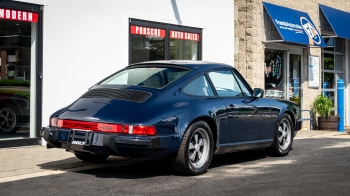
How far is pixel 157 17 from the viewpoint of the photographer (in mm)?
13391

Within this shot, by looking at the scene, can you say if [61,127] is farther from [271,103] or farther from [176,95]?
[271,103]

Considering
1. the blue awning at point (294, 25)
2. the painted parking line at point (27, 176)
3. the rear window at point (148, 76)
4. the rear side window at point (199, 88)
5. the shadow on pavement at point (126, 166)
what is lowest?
the painted parking line at point (27, 176)

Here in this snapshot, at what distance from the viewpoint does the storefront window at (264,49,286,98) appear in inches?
686

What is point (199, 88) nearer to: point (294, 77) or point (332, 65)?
point (294, 77)

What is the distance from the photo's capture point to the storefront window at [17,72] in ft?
34.2

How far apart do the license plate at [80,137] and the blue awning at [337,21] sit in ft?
45.5

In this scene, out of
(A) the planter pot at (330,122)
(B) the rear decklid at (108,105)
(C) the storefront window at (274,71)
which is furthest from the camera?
(A) the planter pot at (330,122)

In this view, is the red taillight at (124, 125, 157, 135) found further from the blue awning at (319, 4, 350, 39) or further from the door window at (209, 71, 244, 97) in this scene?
the blue awning at (319, 4, 350, 39)

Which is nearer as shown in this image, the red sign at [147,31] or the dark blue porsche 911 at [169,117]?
the dark blue porsche 911 at [169,117]

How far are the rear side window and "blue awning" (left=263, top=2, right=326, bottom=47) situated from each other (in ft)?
28.4

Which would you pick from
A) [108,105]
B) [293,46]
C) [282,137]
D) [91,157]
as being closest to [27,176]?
[91,157]

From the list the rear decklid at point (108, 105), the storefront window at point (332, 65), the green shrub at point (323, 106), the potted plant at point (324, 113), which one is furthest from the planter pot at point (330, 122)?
the rear decklid at point (108, 105)

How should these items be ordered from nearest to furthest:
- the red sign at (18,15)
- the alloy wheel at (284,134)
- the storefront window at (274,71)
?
the alloy wheel at (284,134), the red sign at (18,15), the storefront window at (274,71)

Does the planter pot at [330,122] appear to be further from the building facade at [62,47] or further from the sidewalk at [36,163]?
the sidewalk at [36,163]
